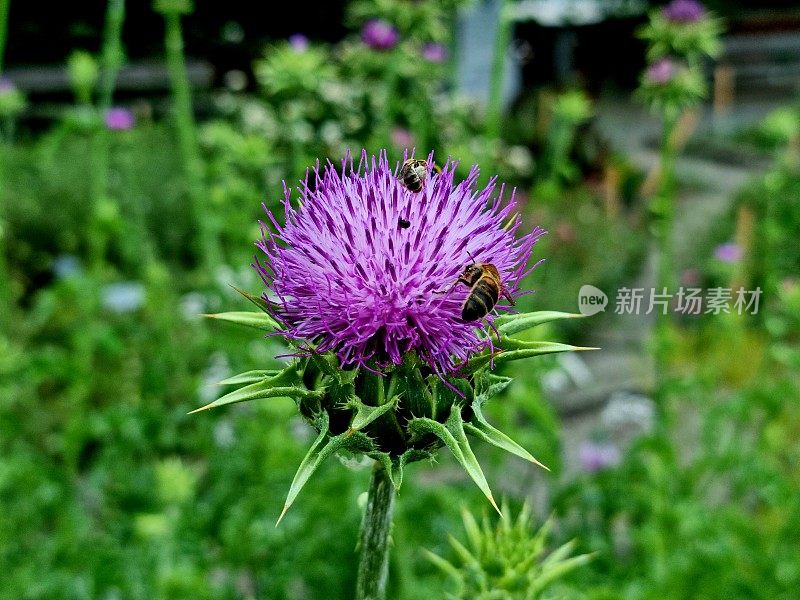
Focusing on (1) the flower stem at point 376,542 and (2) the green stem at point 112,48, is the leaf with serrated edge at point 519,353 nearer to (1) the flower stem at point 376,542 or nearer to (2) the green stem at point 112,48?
(1) the flower stem at point 376,542

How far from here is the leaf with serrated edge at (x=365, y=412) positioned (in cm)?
151

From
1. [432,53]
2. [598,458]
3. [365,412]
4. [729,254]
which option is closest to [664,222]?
[729,254]

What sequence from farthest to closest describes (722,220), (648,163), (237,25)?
(237,25) < (648,163) < (722,220)

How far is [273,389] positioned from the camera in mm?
1576

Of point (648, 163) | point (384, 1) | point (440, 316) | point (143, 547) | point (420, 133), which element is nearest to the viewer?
point (440, 316)

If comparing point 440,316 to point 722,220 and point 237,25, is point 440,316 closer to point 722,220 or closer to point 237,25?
point 722,220

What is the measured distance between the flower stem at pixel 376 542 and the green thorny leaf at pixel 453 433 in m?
0.12

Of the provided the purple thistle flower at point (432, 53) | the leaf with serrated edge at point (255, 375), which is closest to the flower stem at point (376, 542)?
the leaf with serrated edge at point (255, 375)

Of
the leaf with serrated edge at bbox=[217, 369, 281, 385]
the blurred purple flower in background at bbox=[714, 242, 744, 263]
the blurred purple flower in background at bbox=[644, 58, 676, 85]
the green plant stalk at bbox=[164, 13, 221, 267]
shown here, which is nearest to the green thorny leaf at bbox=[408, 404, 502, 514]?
the leaf with serrated edge at bbox=[217, 369, 281, 385]

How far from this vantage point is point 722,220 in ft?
29.0

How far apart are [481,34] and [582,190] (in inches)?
162

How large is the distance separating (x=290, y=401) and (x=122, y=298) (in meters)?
3.05

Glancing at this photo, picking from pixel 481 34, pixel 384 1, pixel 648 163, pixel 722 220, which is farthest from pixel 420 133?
pixel 481 34

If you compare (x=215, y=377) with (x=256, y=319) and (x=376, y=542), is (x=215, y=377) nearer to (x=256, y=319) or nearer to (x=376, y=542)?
(x=256, y=319)
